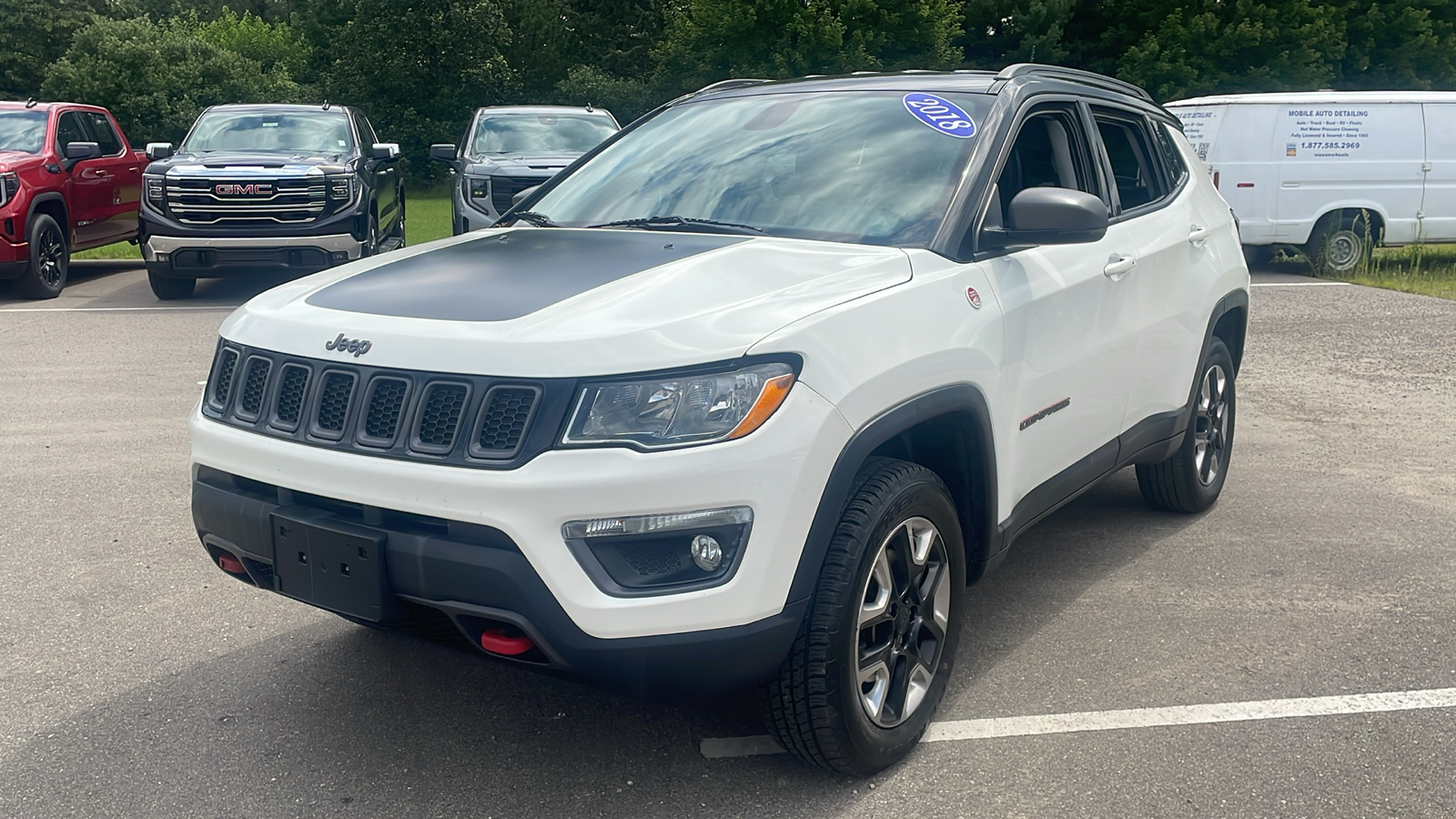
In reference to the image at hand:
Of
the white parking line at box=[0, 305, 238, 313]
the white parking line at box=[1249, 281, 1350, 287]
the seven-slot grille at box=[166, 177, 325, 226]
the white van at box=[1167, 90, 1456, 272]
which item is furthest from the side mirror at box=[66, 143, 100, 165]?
the white parking line at box=[1249, 281, 1350, 287]

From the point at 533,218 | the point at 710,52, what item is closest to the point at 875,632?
the point at 533,218

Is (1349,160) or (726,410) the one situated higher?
(726,410)

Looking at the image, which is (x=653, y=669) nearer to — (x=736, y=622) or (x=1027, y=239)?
(x=736, y=622)

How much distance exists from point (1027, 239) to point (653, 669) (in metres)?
1.71

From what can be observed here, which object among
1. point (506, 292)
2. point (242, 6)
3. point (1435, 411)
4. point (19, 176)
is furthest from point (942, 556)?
point (242, 6)

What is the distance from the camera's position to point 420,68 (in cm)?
3906

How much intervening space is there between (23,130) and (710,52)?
28.4 m

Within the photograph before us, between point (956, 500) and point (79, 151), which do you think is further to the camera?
point (79, 151)

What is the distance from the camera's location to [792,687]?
2.89 m

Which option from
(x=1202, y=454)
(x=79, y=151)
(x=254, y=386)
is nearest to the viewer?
(x=254, y=386)

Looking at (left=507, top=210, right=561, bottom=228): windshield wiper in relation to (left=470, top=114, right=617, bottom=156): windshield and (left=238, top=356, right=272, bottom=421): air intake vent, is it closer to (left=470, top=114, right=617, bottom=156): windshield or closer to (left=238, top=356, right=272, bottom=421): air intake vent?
(left=238, top=356, right=272, bottom=421): air intake vent

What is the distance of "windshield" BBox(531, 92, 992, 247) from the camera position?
3.67 meters

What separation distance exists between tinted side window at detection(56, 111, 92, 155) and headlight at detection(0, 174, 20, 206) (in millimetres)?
1190

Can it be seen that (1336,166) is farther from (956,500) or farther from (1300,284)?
(956,500)
